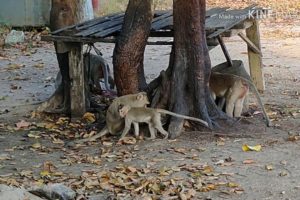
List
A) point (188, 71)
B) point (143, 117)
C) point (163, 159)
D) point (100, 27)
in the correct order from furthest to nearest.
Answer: point (100, 27), point (188, 71), point (143, 117), point (163, 159)

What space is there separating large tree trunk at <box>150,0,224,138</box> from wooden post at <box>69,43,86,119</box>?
119 cm

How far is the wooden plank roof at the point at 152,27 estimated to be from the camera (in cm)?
769

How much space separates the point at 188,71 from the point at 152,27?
844 millimetres

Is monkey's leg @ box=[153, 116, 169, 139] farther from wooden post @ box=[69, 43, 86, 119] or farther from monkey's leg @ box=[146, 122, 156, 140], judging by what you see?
wooden post @ box=[69, 43, 86, 119]

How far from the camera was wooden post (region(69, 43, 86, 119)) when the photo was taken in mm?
8195

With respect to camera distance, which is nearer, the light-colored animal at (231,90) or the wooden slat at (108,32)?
the wooden slat at (108,32)

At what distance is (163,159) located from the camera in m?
6.41

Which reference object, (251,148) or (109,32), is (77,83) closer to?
(109,32)

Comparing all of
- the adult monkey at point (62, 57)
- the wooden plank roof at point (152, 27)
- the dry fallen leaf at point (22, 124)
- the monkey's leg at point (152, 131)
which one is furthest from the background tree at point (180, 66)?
the dry fallen leaf at point (22, 124)

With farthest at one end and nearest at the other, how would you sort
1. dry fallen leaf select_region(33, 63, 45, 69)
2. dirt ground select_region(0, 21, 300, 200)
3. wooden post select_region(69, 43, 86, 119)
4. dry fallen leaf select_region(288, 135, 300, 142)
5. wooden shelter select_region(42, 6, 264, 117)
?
1. dry fallen leaf select_region(33, 63, 45, 69)
2. wooden post select_region(69, 43, 86, 119)
3. wooden shelter select_region(42, 6, 264, 117)
4. dry fallen leaf select_region(288, 135, 300, 142)
5. dirt ground select_region(0, 21, 300, 200)

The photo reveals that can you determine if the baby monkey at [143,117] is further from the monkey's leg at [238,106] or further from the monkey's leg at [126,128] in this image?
the monkey's leg at [238,106]

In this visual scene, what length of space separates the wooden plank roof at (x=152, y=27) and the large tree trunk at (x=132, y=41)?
287mm

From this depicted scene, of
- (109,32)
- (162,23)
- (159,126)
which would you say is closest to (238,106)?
(159,126)

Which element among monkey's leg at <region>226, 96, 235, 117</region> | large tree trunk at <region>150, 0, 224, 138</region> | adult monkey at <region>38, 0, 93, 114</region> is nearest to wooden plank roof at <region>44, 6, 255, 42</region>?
adult monkey at <region>38, 0, 93, 114</region>
